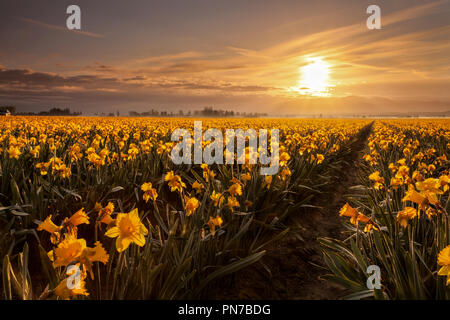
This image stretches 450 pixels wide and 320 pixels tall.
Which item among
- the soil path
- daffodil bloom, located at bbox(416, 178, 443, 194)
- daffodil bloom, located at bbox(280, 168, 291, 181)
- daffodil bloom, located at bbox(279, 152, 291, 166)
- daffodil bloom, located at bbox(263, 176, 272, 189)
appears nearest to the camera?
daffodil bloom, located at bbox(416, 178, 443, 194)

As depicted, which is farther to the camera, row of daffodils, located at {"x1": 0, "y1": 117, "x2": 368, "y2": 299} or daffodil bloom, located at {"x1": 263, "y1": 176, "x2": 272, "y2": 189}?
daffodil bloom, located at {"x1": 263, "y1": 176, "x2": 272, "y2": 189}

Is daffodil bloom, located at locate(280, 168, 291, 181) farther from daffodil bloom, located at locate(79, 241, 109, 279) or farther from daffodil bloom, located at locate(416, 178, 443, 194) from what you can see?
daffodil bloom, located at locate(79, 241, 109, 279)

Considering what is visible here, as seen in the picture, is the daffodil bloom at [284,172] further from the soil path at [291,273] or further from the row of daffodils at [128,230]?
the soil path at [291,273]

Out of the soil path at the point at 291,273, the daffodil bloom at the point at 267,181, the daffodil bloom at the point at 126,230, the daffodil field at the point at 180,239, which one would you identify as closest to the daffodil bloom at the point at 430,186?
the daffodil field at the point at 180,239

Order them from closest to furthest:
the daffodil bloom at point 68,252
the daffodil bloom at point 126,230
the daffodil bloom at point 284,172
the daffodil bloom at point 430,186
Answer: the daffodil bloom at point 68,252, the daffodil bloom at point 126,230, the daffodil bloom at point 430,186, the daffodil bloom at point 284,172

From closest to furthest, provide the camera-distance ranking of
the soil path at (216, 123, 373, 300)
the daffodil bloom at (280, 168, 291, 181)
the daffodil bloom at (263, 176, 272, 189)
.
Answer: the soil path at (216, 123, 373, 300) → the daffodil bloom at (263, 176, 272, 189) → the daffodil bloom at (280, 168, 291, 181)

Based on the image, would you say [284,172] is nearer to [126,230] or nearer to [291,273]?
[291,273]

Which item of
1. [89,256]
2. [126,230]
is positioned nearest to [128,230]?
[126,230]

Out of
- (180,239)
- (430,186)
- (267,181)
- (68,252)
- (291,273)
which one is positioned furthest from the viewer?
(267,181)

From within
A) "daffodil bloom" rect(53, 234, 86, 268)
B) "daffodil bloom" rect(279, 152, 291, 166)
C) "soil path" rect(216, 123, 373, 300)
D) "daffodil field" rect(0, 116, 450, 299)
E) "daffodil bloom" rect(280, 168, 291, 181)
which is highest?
"daffodil bloom" rect(279, 152, 291, 166)

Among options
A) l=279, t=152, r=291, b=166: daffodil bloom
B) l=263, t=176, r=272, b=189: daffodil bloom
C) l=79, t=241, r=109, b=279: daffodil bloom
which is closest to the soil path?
l=263, t=176, r=272, b=189: daffodil bloom
